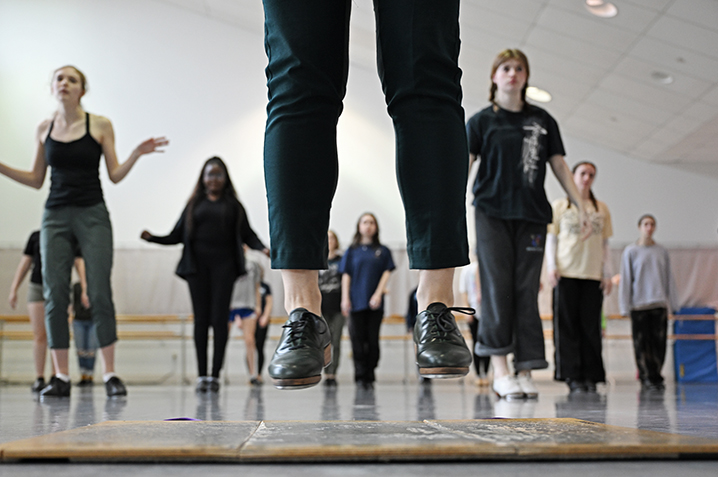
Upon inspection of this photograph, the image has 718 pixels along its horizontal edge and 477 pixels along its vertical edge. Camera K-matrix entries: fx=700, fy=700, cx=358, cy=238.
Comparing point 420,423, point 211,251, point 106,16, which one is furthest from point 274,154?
point 106,16

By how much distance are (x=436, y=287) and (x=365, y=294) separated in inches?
195

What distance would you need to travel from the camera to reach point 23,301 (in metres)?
9.79

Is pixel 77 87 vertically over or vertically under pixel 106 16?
under

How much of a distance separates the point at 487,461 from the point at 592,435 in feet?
0.59

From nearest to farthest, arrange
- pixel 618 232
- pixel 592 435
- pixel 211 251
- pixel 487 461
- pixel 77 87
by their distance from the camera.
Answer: pixel 487 461
pixel 592 435
pixel 77 87
pixel 211 251
pixel 618 232

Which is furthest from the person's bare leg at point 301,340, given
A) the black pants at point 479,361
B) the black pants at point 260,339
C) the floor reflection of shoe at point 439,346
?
the black pants at point 260,339

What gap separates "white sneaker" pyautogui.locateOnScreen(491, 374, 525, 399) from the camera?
2.73 m

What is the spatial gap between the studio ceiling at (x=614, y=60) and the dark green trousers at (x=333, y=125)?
234 inches

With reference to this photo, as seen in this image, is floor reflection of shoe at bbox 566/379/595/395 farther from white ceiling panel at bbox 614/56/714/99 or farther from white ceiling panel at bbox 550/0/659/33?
white ceiling panel at bbox 614/56/714/99

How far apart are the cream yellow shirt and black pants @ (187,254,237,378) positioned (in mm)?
1958

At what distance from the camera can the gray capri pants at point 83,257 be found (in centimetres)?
308

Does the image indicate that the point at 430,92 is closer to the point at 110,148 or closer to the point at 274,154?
the point at 274,154

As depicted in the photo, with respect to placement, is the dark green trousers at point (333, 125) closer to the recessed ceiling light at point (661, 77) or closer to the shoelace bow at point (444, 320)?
the shoelace bow at point (444, 320)

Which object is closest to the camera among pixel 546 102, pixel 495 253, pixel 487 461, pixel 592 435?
pixel 487 461
